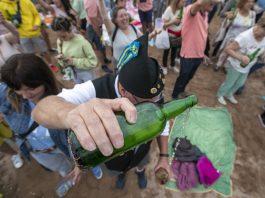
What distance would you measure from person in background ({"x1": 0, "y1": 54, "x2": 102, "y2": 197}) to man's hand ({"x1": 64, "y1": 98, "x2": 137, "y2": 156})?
40.3 inches

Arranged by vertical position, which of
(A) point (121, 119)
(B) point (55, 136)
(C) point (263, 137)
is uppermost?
(A) point (121, 119)

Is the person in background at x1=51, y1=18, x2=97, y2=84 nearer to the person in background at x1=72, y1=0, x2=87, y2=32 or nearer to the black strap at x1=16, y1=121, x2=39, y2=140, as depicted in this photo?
the black strap at x1=16, y1=121, x2=39, y2=140

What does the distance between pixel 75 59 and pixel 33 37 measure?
1.81m

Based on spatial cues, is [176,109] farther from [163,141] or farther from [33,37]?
[33,37]

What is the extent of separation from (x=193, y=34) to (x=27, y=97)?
268cm

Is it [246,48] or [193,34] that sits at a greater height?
[193,34]

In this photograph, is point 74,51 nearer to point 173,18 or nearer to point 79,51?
point 79,51

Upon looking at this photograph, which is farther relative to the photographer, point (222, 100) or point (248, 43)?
point (222, 100)

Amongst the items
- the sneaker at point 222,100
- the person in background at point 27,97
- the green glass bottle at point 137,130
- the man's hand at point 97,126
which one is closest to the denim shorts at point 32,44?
the person in background at point 27,97

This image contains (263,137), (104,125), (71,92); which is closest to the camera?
(104,125)

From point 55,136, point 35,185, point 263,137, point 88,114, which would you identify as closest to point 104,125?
point 88,114

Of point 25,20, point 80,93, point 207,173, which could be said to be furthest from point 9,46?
point 207,173

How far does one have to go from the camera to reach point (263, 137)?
356 centimetres

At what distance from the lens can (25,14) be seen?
11.4ft
